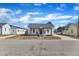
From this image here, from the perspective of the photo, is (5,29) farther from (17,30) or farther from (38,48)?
(38,48)

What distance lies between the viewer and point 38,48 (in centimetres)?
250

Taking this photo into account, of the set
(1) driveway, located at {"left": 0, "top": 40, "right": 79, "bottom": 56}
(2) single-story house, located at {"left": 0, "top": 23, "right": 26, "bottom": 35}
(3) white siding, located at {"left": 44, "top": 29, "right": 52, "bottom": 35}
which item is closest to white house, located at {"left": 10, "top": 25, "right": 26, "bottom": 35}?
(2) single-story house, located at {"left": 0, "top": 23, "right": 26, "bottom": 35}

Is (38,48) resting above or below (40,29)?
below

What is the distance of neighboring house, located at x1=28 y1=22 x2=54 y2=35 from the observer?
2.47 metres

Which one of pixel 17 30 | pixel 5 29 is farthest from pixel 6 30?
pixel 17 30

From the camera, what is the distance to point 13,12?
249 cm

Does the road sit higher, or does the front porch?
the front porch

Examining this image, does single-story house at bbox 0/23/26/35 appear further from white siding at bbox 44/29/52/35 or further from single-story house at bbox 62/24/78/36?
single-story house at bbox 62/24/78/36

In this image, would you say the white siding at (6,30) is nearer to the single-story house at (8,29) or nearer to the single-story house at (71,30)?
the single-story house at (8,29)

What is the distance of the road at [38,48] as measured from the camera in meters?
2.49

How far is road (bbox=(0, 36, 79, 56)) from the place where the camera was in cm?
249

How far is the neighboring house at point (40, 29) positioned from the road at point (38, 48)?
0.36 feet

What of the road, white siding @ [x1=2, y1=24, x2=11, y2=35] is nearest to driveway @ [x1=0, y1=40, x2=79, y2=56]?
the road

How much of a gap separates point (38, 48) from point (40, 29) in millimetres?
230
